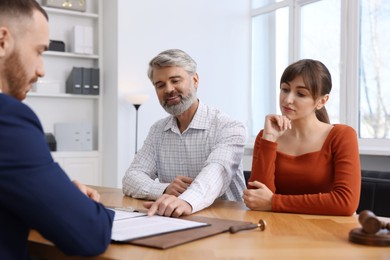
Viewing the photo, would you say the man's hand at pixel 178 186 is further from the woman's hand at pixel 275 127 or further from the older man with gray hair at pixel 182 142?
the woman's hand at pixel 275 127

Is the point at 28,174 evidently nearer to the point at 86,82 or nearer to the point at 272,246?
the point at 272,246

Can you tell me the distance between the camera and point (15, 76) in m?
1.22

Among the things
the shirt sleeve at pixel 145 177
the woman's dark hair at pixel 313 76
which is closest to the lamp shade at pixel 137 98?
the shirt sleeve at pixel 145 177

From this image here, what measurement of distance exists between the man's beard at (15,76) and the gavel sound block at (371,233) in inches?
37.3

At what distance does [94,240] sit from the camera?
1214mm

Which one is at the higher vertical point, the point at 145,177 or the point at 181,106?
the point at 181,106

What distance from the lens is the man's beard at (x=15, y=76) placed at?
1206 mm

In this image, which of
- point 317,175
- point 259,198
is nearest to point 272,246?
point 259,198

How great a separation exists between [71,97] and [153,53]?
1.03 meters

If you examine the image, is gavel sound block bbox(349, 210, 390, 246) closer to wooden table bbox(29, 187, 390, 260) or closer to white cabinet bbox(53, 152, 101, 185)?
wooden table bbox(29, 187, 390, 260)

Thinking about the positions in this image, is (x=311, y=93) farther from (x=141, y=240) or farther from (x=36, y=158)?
(x=36, y=158)

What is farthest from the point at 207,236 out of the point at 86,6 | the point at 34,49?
the point at 86,6

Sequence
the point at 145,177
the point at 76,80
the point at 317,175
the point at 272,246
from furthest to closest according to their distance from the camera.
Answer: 1. the point at 76,80
2. the point at 145,177
3. the point at 317,175
4. the point at 272,246

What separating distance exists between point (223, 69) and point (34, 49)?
5.06 metres
